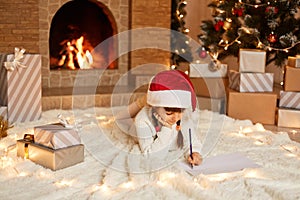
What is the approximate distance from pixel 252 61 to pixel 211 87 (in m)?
0.32

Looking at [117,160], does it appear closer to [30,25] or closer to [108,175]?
[108,175]

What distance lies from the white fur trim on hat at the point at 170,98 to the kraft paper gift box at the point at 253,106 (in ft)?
3.26

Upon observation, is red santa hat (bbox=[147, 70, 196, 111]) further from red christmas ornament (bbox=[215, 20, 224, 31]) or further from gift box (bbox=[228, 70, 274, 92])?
red christmas ornament (bbox=[215, 20, 224, 31])

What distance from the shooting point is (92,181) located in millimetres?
1608

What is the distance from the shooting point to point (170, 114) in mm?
1783

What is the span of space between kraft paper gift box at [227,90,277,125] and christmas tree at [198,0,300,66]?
47cm

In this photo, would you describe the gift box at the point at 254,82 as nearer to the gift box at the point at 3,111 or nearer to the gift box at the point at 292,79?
the gift box at the point at 292,79

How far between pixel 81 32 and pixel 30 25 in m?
0.47

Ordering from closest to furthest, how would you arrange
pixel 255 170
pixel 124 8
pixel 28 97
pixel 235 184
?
pixel 235 184
pixel 255 170
pixel 28 97
pixel 124 8

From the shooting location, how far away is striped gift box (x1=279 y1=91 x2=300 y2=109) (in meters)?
2.63

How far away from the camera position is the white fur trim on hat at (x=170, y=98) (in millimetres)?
1742

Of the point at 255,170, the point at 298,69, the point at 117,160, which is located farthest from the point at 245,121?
the point at 117,160

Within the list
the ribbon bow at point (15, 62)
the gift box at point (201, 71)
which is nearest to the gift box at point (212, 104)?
the gift box at point (201, 71)

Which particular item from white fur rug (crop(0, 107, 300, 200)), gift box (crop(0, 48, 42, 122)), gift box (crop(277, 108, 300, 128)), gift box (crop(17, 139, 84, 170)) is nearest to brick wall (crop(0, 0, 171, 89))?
gift box (crop(0, 48, 42, 122))
